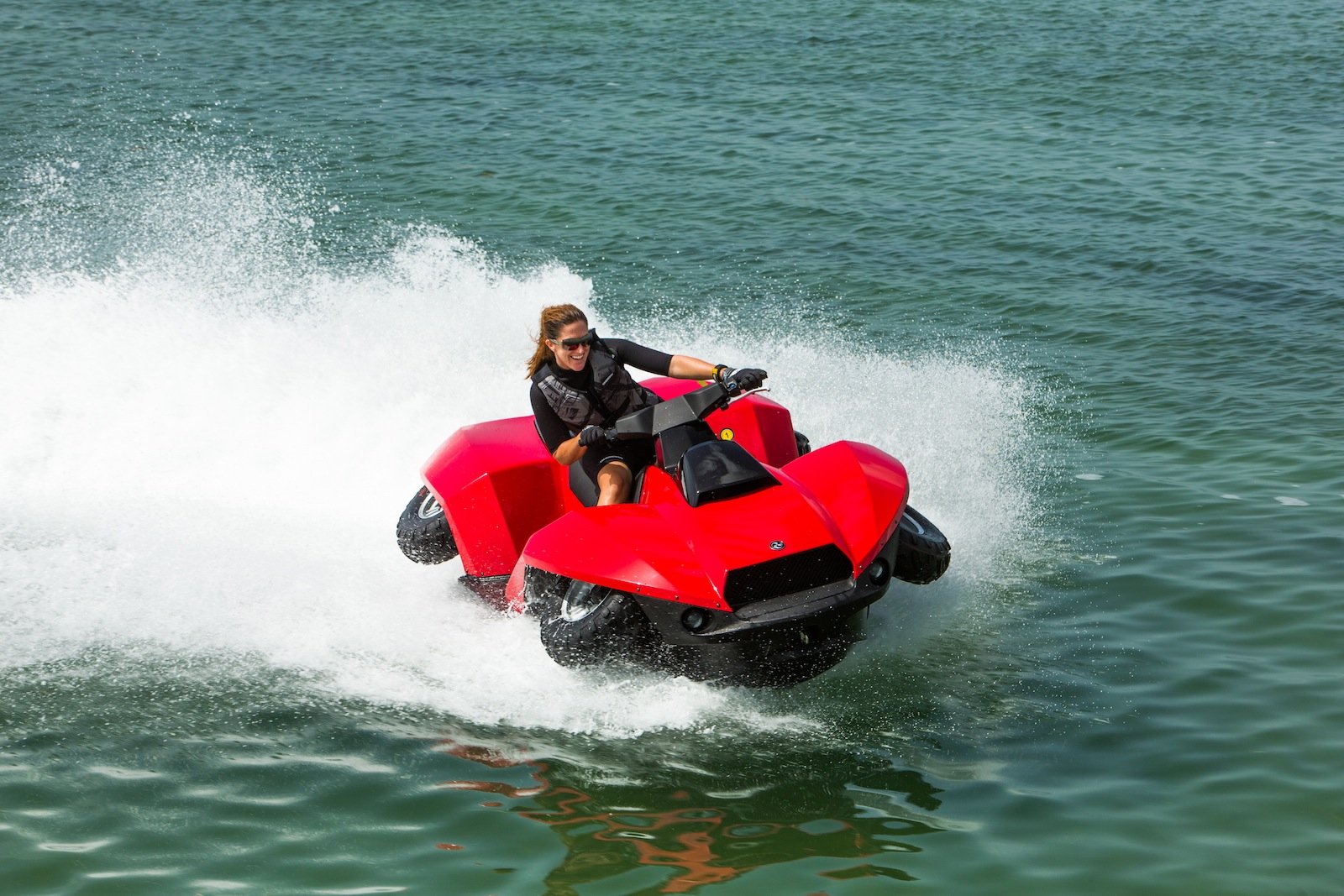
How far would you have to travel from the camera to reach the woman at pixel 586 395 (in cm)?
642

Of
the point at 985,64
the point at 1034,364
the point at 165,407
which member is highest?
the point at 985,64

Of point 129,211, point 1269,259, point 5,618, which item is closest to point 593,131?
point 129,211

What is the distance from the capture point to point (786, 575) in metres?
5.56

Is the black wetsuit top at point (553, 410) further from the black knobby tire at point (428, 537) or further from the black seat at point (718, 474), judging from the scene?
the black knobby tire at point (428, 537)

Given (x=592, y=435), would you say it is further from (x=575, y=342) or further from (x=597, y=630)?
(x=597, y=630)

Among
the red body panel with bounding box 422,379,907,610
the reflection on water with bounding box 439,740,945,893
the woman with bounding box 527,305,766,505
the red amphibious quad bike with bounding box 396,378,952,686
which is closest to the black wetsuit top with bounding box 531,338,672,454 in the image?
the woman with bounding box 527,305,766,505

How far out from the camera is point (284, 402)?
9.96 meters

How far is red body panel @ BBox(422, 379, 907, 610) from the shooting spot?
559 centimetres

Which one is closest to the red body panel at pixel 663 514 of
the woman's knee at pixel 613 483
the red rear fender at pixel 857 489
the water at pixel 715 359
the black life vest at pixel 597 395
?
the red rear fender at pixel 857 489

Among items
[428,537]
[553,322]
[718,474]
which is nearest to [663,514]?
[718,474]

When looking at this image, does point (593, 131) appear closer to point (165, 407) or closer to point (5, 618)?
point (165, 407)

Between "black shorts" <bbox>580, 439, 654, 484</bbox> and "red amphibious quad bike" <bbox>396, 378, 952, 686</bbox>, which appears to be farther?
"black shorts" <bbox>580, 439, 654, 484</bbox>

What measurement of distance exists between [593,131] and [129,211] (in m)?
6.81

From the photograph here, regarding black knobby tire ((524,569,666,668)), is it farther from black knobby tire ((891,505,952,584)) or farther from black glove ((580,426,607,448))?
black knobby tire ((891,505,952,584))
